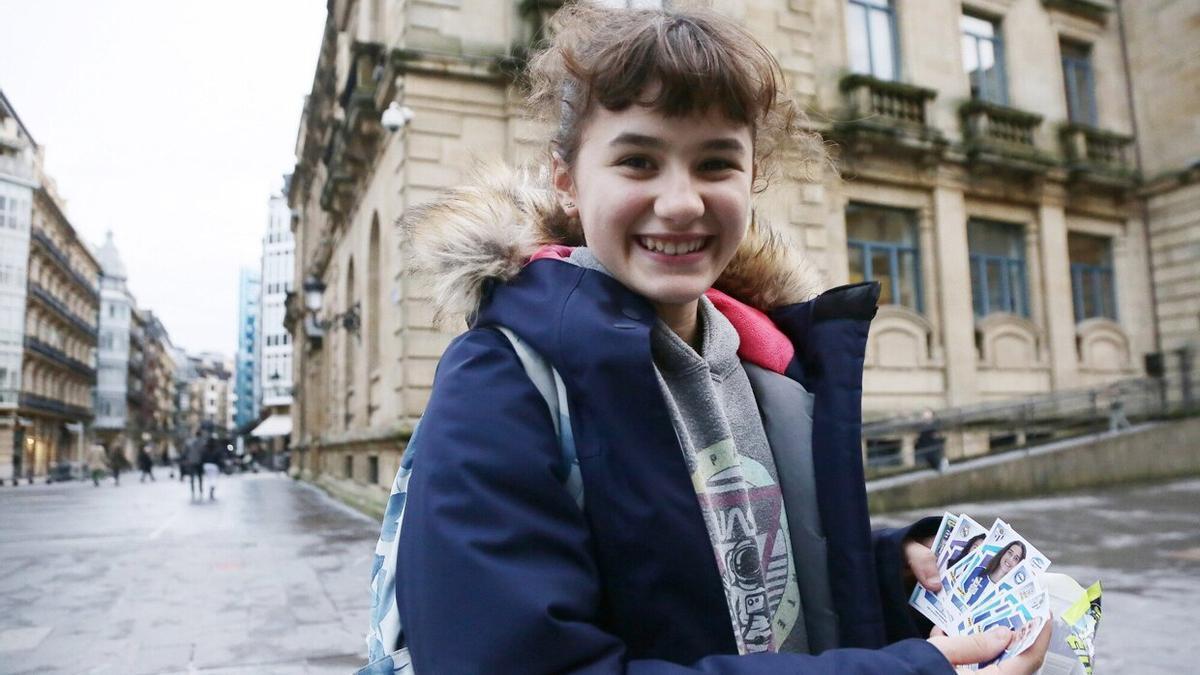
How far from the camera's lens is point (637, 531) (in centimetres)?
Result: 107

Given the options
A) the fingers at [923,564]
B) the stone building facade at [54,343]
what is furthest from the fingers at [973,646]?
the stone building facade at [54,343]

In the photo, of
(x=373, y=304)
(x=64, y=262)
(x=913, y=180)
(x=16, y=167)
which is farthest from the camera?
(x=64, y=262)

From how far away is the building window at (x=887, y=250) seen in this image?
47.5 ft

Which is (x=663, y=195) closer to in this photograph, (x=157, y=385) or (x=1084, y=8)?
(x=1084, y=8)

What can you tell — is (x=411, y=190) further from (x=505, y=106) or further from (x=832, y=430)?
(x=832, y=430)

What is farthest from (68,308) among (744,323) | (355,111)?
(744,323)

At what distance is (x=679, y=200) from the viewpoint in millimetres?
1205

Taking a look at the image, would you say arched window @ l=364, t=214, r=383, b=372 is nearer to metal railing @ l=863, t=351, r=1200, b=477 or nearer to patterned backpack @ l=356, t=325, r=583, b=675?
metal railing @ l=863, t=351, r=1200, b=477

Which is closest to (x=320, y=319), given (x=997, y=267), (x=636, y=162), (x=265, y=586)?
(x=265, y=586)

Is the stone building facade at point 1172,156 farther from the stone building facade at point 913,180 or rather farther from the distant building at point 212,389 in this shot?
the distant building at point 212,389

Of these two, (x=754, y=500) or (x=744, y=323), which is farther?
(x=744, y=323)

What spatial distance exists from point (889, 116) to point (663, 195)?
14793 millimetres

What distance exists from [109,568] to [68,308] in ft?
236

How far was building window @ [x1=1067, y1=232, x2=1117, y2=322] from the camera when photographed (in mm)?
16797
